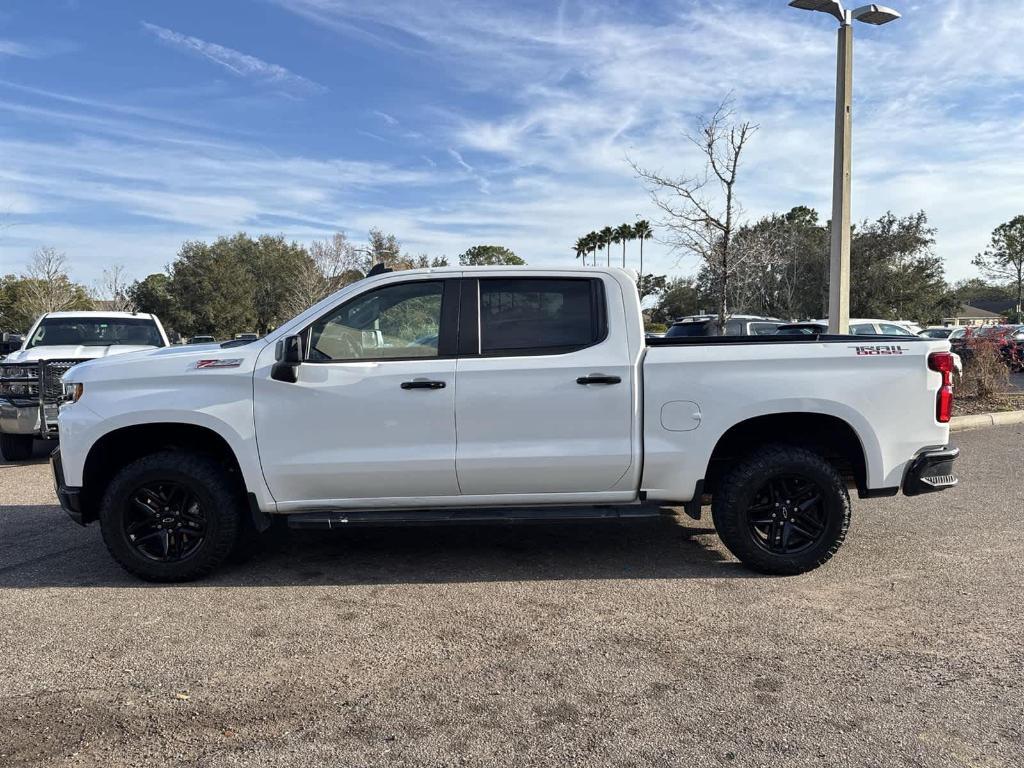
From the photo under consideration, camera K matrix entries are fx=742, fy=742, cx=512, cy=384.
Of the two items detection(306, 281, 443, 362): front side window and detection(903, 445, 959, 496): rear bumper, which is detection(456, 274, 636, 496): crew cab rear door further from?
detection(903, 445, 959, 496): rear bumper

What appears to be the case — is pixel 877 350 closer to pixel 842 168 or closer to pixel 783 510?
pixel 783 510

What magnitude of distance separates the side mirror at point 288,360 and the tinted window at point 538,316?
1.10 m

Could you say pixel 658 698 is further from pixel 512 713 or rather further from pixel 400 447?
pixel 400 447

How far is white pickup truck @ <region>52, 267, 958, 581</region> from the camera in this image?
4.47 m

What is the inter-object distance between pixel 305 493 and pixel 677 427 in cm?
232

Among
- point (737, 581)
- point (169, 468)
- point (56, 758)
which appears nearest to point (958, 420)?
point (737, 581)

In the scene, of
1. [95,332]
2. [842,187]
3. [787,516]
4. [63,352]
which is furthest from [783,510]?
[95,332]

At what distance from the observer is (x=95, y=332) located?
10.3m

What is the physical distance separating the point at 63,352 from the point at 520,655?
8.19m

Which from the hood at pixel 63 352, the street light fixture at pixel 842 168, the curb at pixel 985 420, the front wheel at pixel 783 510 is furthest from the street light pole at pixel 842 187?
the hood at pixel 63 352

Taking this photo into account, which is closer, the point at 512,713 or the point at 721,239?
the point at 512,713

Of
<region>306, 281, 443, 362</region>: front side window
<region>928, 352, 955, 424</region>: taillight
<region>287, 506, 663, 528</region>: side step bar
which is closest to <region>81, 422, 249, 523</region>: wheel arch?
<region>287, 506, 663, 528</region>: side step bar

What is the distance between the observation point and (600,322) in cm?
462

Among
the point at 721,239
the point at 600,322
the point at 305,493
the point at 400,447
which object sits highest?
the point at 721,239
